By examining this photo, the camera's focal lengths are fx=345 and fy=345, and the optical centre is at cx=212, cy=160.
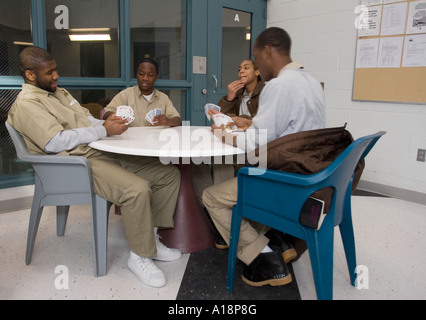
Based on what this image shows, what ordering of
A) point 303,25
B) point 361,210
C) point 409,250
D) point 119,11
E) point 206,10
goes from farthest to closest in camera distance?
1. point 303,25
2. point 206,10
3. point 119,11
4. point 361,210
5. point 409,250

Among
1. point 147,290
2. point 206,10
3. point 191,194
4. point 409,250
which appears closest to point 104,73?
point 206,10

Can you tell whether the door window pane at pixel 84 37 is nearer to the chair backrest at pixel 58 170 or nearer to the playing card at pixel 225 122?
the chair backrest at pixel 58 170

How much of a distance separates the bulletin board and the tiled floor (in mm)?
1267

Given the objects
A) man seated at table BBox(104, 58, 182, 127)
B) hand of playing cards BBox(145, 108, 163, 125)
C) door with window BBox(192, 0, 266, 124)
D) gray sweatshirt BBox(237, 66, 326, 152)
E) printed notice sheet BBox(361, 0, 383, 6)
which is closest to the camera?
gray sweatshirt BBox(237, 66, 326, 152)

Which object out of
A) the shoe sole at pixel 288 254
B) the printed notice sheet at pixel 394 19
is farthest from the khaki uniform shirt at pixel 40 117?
the printed notice sheet at pixel 394 19

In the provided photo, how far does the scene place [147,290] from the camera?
66.8 inches

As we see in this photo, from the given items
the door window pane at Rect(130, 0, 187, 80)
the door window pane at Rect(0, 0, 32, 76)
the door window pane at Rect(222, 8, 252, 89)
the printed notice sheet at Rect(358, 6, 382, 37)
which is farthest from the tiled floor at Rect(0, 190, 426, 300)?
the door window pane at Rect(222, 8, 252, 89)

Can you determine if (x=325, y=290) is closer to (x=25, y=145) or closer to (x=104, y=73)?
(x=25, y=145)

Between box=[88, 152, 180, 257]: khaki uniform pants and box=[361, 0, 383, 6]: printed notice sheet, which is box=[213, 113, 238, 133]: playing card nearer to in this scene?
box=[88, 152, 180, 257]: khaki uniform pants

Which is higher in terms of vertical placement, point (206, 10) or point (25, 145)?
point (206, 10)

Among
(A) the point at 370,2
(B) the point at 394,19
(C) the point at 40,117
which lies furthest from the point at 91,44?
(B) the point at 394,19

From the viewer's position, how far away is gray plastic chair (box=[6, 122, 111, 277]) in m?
1.70

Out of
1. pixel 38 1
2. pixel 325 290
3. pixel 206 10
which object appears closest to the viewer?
pixel 325 290

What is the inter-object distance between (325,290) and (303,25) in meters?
3.51
